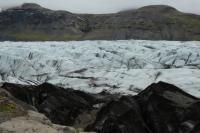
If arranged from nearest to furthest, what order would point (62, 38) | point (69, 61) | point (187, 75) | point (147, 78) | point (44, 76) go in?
1. point (187, 75)
2. point (147, 78)
3. point (44, 76)
4. point (69, 61)
5. point (62, 38)

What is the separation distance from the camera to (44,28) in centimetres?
17875

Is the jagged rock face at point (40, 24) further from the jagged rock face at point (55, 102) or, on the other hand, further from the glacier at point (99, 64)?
the jagged rock face at point (55, 102)

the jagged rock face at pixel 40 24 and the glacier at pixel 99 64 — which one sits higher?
the glacier at pixel 99 64

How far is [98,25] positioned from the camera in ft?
582

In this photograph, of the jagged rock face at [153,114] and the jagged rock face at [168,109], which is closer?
the jagged rock face at [153,114]

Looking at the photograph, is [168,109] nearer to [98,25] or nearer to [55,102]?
[55,102]

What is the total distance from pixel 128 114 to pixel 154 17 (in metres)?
151

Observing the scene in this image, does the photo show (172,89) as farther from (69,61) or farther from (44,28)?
(44,28)

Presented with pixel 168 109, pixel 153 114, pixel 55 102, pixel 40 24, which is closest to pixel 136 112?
pixel 153 114

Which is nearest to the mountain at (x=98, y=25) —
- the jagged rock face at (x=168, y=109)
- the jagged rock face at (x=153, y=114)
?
the jagged rock face at (x=168, y=109)

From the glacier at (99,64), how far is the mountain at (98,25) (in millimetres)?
76950

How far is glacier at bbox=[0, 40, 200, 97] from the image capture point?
199ft

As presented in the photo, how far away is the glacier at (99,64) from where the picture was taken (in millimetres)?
60781

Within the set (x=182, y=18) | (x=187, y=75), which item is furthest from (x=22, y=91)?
(x=182, y=18)
